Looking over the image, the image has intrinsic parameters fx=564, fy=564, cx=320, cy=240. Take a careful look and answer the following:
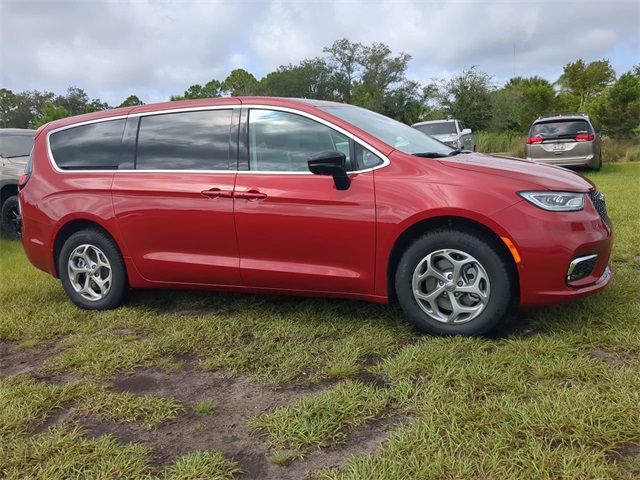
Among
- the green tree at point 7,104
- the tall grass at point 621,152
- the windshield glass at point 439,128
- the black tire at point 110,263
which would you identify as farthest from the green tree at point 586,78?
the green tree at point 7,104

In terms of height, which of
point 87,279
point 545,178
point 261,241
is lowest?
point 87,279

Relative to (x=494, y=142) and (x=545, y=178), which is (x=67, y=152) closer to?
(x=545, y=178)

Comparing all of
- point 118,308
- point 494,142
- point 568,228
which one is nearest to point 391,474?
point 568,228

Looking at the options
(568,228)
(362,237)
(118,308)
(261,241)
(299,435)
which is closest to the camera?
(299,435)

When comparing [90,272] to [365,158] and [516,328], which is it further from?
[516,328]

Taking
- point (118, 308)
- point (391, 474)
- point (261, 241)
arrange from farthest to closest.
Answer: point (118, 308)
point (261, 241)
point (391, 474)

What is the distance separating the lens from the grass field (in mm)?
2367

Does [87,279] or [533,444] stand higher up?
[87,279]

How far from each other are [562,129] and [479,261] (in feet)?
39.1

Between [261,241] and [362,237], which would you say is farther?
[261,241]

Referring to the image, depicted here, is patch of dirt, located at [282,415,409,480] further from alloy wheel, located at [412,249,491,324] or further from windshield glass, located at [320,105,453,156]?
windshield glass, located at [320,105,453,156]

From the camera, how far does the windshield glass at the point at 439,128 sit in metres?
16.6

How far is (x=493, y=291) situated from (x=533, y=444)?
1197 mm

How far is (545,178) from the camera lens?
11.4 feet
